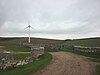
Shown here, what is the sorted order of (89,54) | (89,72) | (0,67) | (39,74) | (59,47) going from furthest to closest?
1. (59,47)
2. (89,54)
3. (0,67)
4. (89,72)
5. (39,74)

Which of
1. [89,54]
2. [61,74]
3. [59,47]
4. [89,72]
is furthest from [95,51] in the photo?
[61,74]

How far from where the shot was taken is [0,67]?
20422 mm

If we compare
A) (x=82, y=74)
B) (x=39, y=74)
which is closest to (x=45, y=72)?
(x=39, y=74)

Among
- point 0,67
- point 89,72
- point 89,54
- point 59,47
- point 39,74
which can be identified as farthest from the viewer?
Result: point 59,47

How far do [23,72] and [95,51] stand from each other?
2106 cm

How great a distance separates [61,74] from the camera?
17.7 m

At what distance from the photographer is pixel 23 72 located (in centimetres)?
1772

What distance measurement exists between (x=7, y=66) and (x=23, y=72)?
Result: 3.75 meters

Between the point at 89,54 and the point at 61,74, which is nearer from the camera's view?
the point at 61,74

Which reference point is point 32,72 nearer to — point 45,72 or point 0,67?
point 45,72

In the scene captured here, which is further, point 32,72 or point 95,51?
point 95,51

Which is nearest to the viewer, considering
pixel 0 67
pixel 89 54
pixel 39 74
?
pixel 39 74

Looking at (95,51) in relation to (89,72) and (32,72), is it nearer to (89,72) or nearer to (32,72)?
(89,72)

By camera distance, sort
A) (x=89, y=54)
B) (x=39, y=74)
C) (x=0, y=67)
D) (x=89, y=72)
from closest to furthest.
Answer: (x=39, y=74), (x=89, y=72), (x=0, y=67), (x=89, y=54)
